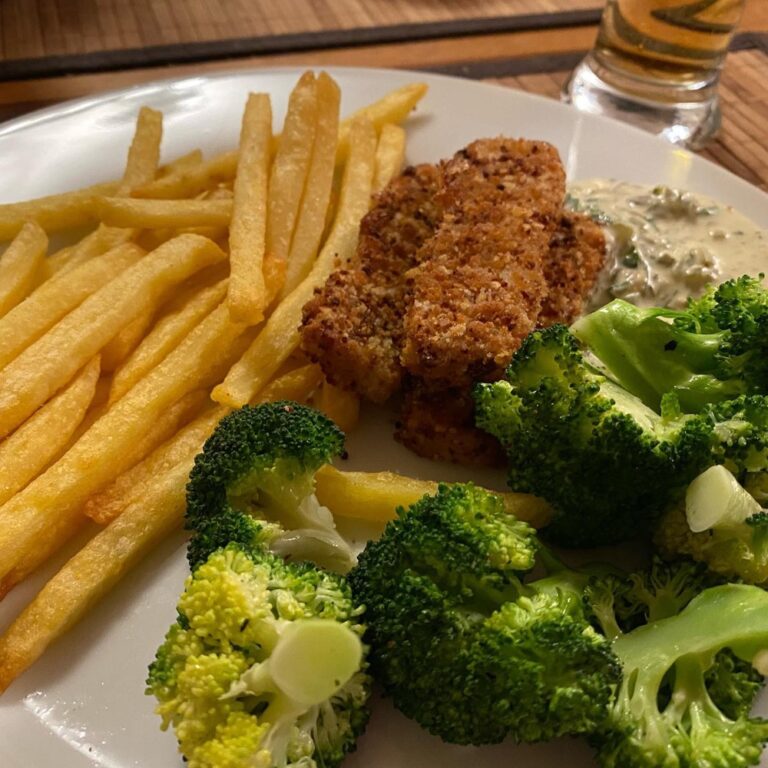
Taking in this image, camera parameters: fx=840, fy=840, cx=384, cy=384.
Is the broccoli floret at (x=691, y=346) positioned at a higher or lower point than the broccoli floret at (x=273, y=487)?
lower

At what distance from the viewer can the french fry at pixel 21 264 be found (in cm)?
266

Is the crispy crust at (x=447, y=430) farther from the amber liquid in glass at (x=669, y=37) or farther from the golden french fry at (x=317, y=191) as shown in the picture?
the amber liquid in glass at (x=669, y=37)

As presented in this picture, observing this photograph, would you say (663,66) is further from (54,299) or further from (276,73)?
(54,299)

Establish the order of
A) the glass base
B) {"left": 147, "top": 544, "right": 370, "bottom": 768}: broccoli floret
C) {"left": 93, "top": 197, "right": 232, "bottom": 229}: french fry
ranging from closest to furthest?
{"left": 147, "top": 544, "right": 370, "bottom": 768}: broccoli floret → {"left": 93, "top": 197, "right": 232, "bottom": 229}: french fry → the glass base

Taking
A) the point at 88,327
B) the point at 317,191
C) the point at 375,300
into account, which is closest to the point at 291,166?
the point at 317,191

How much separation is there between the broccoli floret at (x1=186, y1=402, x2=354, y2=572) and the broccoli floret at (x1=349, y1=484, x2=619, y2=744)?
0.54 feet

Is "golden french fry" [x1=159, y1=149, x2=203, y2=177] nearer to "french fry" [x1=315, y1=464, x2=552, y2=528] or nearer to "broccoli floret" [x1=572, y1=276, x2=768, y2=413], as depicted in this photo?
"french fry" [x1=315, y1=464, x2=552, y2=528]

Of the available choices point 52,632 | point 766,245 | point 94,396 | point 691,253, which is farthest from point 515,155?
point 52,632

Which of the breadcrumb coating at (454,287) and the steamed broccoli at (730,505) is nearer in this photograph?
the steamed broccoli at (730,505)

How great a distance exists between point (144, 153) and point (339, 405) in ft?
4.46

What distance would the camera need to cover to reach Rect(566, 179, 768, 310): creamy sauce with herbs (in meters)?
3.17

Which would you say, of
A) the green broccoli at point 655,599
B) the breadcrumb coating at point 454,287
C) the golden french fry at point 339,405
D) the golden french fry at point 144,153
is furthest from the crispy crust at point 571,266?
the golden french fry at point 144,153

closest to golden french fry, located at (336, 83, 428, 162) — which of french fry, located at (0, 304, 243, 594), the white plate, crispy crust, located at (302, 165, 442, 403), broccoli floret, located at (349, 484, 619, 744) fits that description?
the white plate

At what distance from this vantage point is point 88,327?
2527 millimetres
